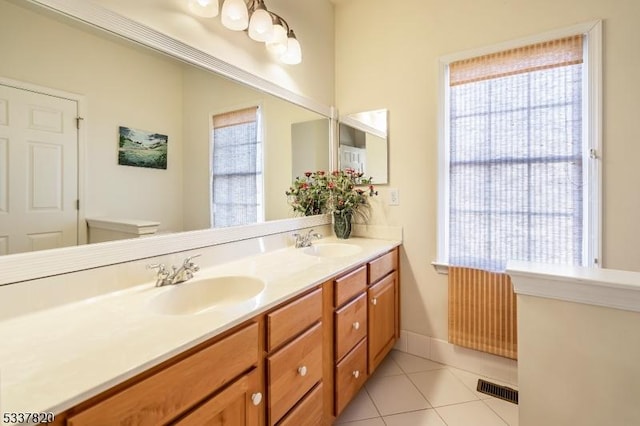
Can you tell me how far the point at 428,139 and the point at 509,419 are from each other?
5.75ft

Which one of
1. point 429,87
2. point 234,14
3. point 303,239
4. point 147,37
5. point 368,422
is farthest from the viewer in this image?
point 429,87

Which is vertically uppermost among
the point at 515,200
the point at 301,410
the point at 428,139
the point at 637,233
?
the point at 428,139

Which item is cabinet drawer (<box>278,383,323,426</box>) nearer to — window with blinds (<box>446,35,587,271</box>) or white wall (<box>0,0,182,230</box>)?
white wall (<box>0,0,182,230</box>)

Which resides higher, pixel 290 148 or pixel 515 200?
pixel 290 148

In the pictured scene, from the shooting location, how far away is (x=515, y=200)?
1.89 meters

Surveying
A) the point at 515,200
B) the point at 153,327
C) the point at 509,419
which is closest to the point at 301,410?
the point at 153,327

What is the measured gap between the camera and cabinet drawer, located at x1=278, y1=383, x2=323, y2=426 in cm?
110

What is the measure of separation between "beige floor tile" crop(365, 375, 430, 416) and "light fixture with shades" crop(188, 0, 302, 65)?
83.9 inches

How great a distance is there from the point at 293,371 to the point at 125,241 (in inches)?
32.1

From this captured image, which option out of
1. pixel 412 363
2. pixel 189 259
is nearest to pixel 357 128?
pixel 189 259

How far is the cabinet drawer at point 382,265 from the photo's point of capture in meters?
1.78

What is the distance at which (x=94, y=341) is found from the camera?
0.72 m

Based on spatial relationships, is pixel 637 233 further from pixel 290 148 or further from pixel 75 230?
pixel 75 230

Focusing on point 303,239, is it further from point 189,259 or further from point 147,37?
point 147,37
